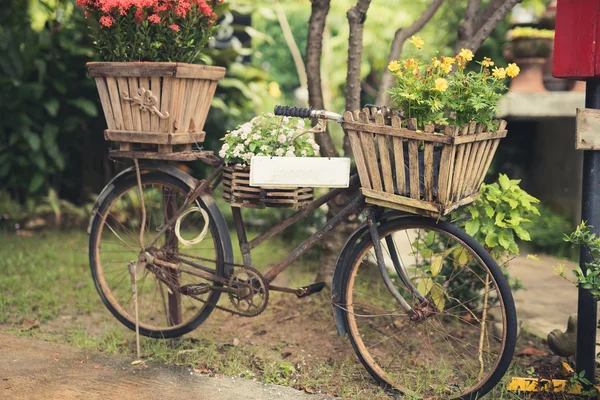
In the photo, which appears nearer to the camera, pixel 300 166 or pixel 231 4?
pixel 300 166

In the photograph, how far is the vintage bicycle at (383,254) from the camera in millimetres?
3326

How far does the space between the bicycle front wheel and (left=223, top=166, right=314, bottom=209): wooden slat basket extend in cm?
39

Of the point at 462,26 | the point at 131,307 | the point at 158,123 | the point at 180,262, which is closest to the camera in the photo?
the point at 158,123

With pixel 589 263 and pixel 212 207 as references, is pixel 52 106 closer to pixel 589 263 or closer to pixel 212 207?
pixel 212 207

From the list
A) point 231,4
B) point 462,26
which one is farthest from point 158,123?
point 231,4

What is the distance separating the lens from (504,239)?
383 cm

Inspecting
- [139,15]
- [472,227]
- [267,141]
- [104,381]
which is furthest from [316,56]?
[104,381]

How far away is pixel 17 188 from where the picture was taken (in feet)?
23.5

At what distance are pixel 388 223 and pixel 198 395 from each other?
48.3 inches

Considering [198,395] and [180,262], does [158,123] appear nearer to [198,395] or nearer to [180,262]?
[180,262]

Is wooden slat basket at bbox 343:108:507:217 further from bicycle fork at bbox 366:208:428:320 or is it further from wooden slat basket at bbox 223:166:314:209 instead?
wooden slat basket at bbox 223:166:314:209

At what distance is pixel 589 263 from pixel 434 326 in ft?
3.21

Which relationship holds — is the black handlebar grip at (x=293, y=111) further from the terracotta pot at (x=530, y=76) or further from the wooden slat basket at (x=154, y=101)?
the terracotta pot at (x=530, y=76)

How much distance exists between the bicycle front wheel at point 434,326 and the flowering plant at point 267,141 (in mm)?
584
